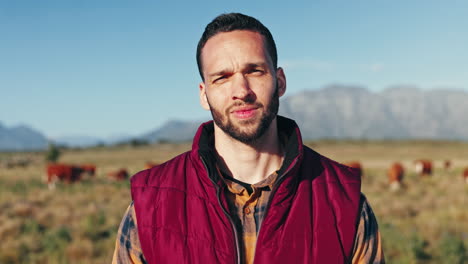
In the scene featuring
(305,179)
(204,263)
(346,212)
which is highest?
(305,179)

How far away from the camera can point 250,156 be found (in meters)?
2.29

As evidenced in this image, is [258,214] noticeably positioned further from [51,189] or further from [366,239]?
[51,189]

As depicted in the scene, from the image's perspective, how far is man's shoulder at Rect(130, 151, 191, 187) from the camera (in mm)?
2254

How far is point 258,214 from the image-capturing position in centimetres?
217

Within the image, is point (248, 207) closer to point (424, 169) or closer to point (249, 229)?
point (249, 229)

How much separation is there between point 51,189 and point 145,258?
18420 millimetres

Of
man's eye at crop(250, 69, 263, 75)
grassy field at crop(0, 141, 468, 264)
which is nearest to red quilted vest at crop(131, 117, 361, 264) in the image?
man's eye at crop(250, 69, 263, 75)

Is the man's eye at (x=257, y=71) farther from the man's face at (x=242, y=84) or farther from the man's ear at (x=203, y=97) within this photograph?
the man's ear at (x=203, y=97)

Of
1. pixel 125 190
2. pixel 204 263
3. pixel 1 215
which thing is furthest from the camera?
pixel 125 190

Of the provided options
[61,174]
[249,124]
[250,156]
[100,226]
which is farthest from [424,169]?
[249,124]

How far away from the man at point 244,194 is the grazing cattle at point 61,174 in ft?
62.9

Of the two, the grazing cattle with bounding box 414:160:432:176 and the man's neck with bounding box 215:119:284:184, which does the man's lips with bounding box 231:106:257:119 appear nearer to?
the man's neck with bounding box 215:119:284:184

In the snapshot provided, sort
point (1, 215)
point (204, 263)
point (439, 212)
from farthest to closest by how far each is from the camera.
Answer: point (439, 212), point (1, 215), point (204, 263)

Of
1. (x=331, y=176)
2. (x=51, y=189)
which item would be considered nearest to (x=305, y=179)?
(x=331, y=176)
